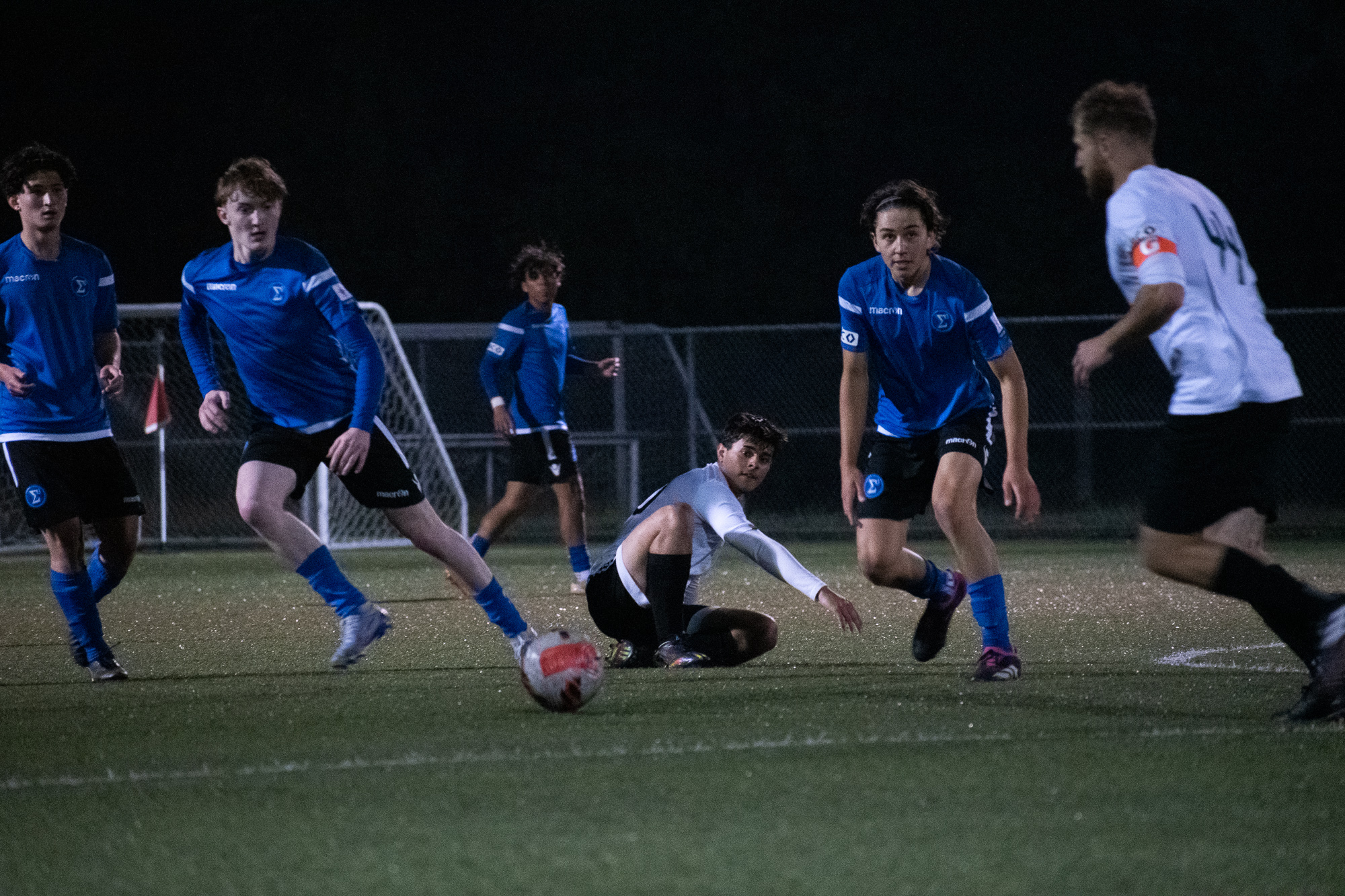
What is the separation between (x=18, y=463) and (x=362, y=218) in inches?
839

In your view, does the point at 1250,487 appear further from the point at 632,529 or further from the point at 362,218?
the point at 362,218

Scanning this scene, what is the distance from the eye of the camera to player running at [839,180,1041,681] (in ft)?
20.3

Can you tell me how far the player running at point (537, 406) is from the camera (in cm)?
1131

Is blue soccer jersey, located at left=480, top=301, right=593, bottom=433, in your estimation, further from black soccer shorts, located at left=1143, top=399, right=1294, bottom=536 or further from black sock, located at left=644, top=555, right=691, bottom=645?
black soccer shorts, located at left=1143, top=399, right=1294, bottom=536

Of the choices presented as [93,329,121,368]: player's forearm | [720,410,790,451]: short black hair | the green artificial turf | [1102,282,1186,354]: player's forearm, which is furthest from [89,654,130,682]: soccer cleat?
[1102,282,1186,354]: player's forearm

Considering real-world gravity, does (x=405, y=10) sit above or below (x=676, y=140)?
above

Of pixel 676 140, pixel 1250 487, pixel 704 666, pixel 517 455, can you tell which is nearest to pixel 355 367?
pixel 704 666

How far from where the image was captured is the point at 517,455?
11.5 metres

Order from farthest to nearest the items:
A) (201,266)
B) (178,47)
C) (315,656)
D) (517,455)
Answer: (178,47) < (517,455) < (315,656) < (201,266)

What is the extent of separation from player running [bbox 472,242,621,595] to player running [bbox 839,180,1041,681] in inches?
200

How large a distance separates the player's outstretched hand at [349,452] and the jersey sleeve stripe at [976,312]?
225cm

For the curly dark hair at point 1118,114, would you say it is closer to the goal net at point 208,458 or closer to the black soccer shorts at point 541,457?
the black soccer shorts at point 541,457

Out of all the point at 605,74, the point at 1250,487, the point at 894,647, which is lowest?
the point at 894,647

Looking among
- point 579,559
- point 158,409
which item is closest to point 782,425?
point 158,409
